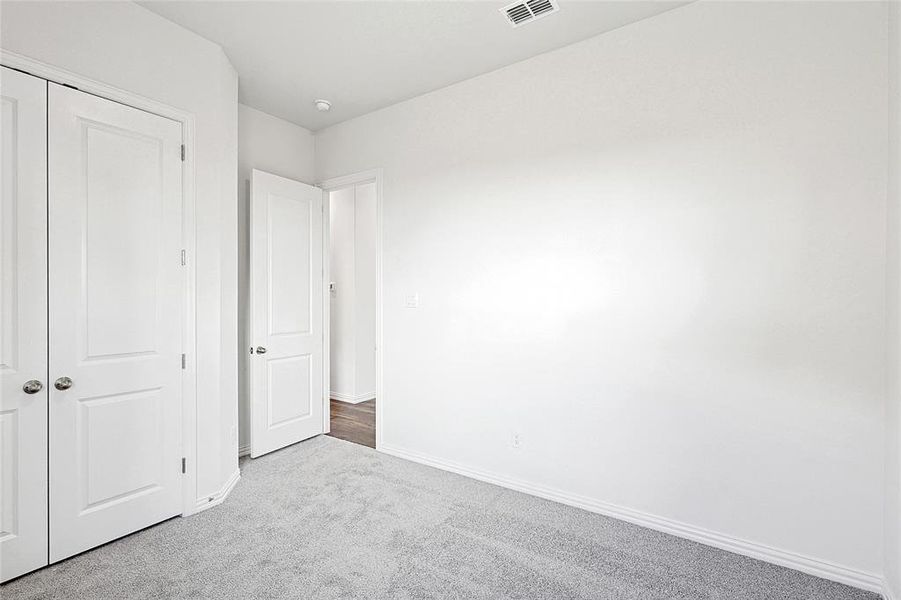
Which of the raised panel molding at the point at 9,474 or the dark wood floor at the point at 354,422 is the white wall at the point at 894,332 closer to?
the dark wood floor at the point at 354,422

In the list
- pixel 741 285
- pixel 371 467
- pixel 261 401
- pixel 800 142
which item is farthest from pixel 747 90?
pixel 261 401

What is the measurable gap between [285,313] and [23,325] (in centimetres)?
177

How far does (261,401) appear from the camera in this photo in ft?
11.5

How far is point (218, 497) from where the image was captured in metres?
2.72

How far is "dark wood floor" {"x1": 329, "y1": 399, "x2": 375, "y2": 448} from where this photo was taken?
397 cm

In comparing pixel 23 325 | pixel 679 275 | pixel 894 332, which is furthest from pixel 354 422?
pixel 894 332

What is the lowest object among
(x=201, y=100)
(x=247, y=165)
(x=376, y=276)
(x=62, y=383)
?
(x=62, y=383)

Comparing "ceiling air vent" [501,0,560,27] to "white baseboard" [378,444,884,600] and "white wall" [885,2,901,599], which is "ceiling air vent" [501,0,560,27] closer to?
"white wall" [885,2,901,599]

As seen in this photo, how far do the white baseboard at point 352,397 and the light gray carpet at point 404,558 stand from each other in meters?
2.29

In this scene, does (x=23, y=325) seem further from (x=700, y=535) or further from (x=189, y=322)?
(x=700, y=535)

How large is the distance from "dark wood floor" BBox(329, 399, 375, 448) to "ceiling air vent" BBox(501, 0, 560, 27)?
330 cm

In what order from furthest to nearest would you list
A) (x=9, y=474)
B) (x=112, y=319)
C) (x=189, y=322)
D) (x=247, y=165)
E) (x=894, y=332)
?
(x=247, y=165) < (x=189, y=322) < (x=112, y=319) < (x=9, y=474) < (x=894, y=332)

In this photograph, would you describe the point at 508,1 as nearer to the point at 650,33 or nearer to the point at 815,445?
the point at 650,33

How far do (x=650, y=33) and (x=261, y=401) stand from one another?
366 centimetres
